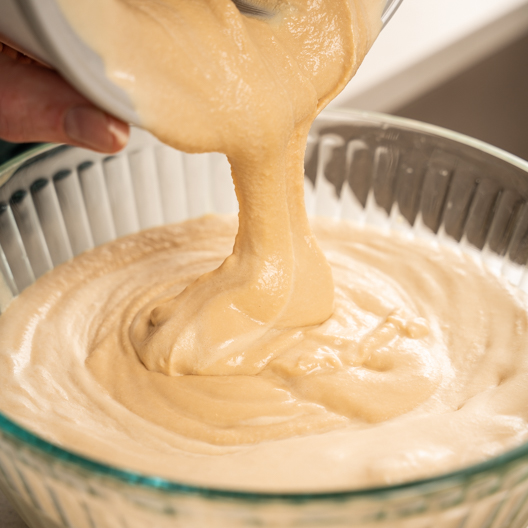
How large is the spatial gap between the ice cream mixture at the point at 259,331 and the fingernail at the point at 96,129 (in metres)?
0.08

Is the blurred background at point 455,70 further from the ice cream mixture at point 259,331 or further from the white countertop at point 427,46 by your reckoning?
the ice cream mixture at point 259,331

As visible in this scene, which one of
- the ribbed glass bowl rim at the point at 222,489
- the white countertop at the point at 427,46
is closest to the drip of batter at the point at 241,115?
the ribbed glass bowl rim at the point at 222,489

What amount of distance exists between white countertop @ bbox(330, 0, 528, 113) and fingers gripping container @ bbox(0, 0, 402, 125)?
3.33ft

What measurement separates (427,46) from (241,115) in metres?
1.09

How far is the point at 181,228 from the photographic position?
110 centimetres

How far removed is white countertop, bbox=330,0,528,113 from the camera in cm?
153

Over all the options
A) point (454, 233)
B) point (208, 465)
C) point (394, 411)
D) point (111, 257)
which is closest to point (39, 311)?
point (111, 257)

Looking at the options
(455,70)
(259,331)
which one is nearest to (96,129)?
(259,331)

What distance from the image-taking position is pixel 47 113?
758 mm

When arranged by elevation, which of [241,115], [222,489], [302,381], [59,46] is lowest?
[302,381]

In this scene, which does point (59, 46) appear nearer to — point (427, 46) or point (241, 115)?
point (241, 115)

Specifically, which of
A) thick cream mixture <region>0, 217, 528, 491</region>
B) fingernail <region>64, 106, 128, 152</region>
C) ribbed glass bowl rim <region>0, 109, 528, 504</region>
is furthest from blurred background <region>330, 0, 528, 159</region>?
ribbed glass bowl rim <region>0, 109, 528, 504</region>

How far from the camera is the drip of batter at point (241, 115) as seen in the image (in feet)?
1.98

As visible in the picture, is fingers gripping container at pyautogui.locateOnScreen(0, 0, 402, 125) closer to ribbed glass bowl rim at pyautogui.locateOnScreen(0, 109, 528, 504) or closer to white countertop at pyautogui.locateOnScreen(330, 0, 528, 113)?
ribbed glass bowl rim at pyautogui.locateOnScreen(0, 109, 528, 504)
